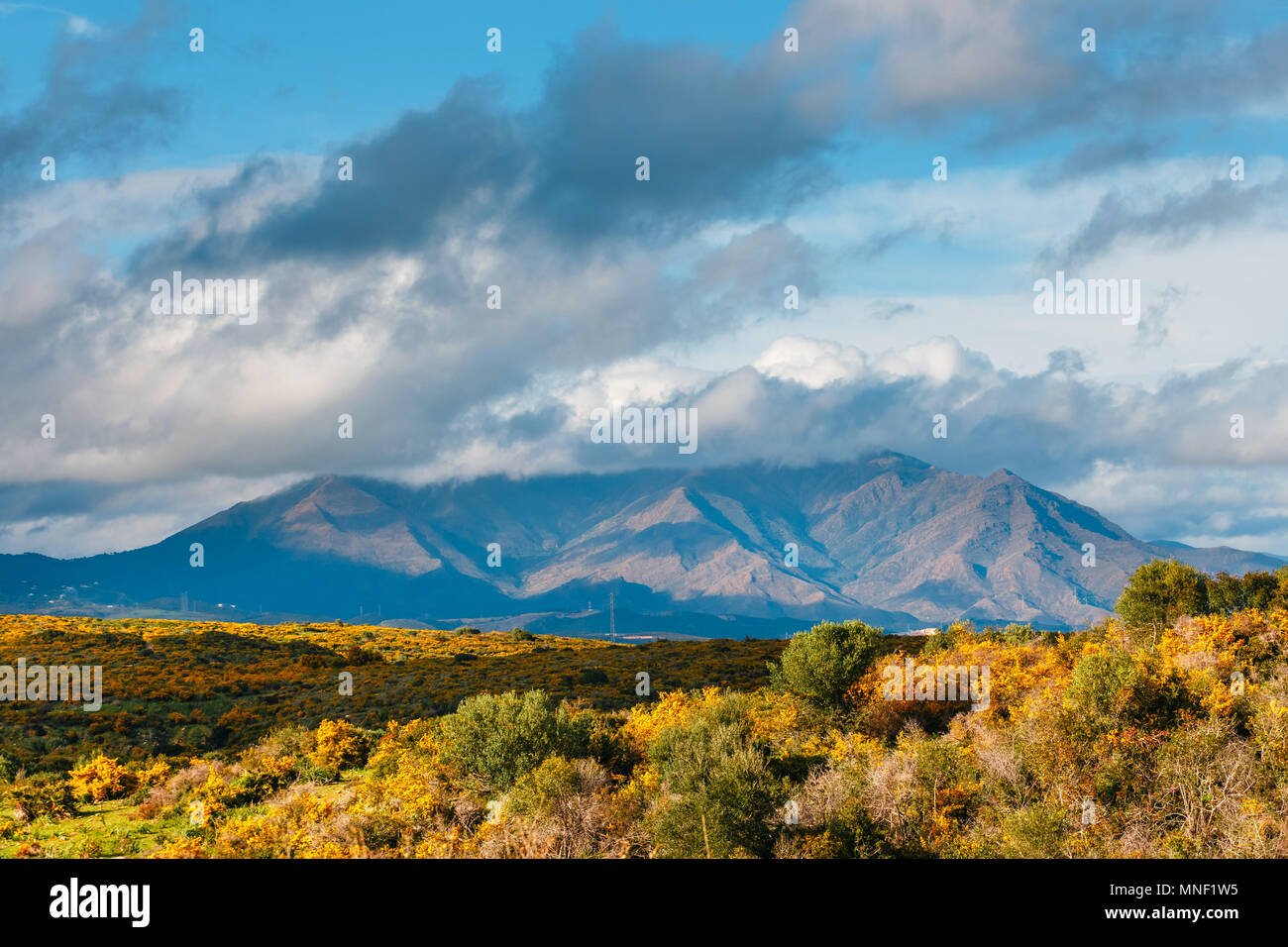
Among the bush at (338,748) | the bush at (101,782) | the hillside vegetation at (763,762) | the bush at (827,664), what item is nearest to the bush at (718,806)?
the hillside vegetation at (763,762)

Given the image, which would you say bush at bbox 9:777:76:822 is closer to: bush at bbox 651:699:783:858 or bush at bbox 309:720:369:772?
bush at bbox 309:720:369:772

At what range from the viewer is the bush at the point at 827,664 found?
39.5 m

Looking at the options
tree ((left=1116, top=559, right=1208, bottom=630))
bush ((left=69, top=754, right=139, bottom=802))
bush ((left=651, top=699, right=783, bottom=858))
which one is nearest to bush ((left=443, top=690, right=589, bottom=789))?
bush ((left=651, top=699, right=783, bottom=858))

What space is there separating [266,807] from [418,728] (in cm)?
918

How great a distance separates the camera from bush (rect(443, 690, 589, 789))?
28000 millimetres

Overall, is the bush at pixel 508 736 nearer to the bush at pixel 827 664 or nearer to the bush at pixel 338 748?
the bush at pixel 338 748

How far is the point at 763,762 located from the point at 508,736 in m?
8.25

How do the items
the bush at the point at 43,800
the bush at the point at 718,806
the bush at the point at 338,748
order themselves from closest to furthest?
1. the bush at the point at 718,806
2. the bush at the point at 43,800
3. the bush at the point at 338,748

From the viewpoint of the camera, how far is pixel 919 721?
3675 cm

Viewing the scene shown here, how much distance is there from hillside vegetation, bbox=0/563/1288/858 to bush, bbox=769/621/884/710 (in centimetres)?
10

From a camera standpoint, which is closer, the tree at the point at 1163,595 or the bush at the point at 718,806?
the bush at the point at 718,806

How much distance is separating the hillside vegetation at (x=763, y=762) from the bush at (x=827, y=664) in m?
0.10

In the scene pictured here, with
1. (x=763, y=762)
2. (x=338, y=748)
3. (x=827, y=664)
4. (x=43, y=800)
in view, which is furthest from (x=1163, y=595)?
(x=43, y=800)
